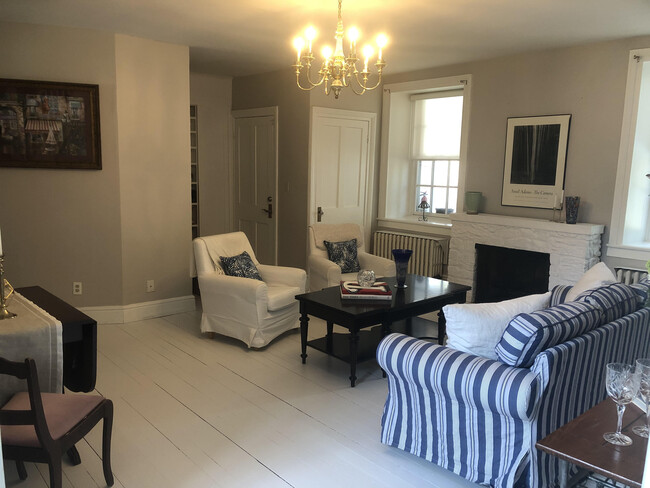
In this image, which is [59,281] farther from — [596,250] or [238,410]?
[596,250]

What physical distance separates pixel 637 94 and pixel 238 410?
13.0ft

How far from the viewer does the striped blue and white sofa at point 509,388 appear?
2195 millimetres

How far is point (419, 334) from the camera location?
4496 mm

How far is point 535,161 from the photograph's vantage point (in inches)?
195

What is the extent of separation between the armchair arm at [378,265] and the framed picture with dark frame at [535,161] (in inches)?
52.7

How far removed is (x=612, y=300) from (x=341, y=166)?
3.76 m

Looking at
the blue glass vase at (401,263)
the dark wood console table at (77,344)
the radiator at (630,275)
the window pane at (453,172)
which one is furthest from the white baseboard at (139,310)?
the radiator at (630,275)

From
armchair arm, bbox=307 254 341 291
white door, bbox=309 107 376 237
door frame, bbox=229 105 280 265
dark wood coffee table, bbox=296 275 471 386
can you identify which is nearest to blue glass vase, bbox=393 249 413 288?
dark wood coffee table, bbox=296 275 471 386

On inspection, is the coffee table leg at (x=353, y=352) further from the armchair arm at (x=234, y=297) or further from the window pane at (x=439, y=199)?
the window pane at (x=439, y=199)

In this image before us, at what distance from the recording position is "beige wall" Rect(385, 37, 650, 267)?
4.45 m

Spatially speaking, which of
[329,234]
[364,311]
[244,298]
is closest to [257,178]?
[329,234]

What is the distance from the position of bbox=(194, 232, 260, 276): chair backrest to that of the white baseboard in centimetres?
85

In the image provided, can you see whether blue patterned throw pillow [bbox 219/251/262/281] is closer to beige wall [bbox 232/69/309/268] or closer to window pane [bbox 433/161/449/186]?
beige wall [bbox 232/69/309/268]

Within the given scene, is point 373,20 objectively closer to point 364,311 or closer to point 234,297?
point 364,311
